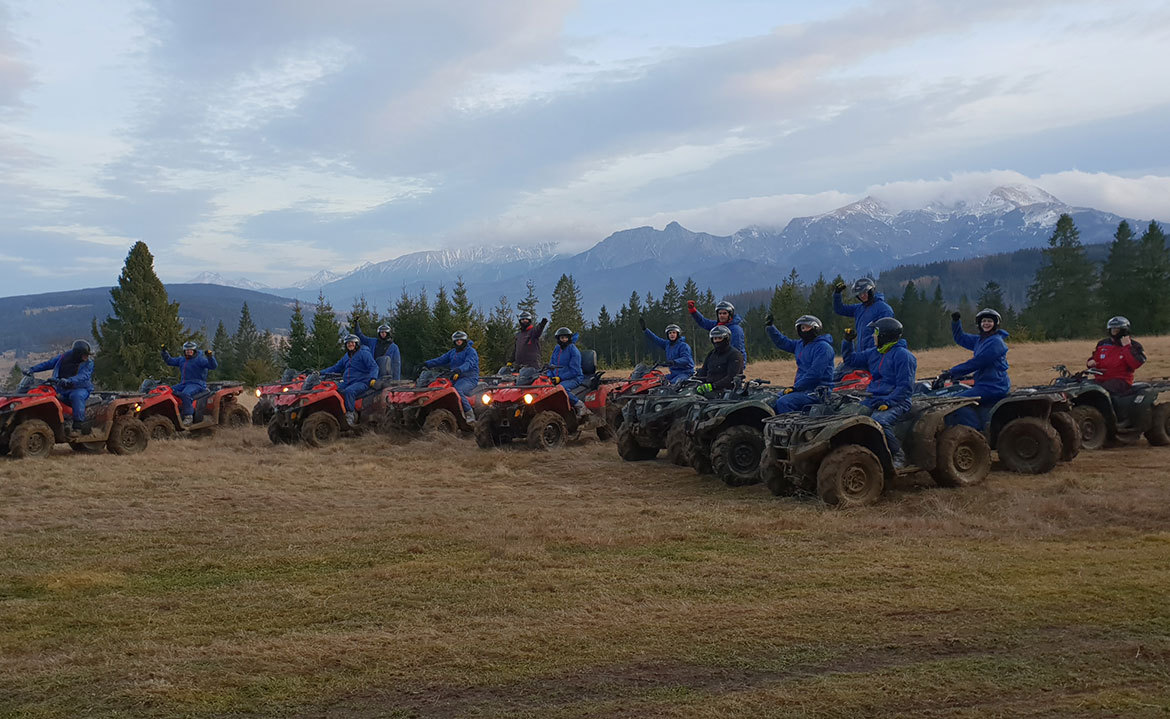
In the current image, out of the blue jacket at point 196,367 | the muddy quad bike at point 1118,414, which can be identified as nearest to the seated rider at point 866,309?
the muddy quad bike at point 1118,414

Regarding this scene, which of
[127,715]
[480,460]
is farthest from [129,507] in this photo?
[127,715]

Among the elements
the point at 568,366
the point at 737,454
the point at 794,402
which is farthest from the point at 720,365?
the point at 568,366

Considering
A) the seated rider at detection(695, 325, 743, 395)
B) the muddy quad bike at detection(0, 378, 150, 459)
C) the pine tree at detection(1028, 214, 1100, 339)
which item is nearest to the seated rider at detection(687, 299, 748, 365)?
the seated rider at detection(695, 325, 743, 395)

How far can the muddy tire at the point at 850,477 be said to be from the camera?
9.84 m

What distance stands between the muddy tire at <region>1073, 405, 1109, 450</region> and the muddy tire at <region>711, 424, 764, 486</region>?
5.91m

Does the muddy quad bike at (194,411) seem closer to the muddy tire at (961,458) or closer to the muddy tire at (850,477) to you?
the muddy tire at (850,477)

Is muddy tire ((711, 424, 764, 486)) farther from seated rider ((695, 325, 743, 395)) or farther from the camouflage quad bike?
seated rider ((695, 325, 743, 395))

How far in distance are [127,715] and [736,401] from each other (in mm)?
9078

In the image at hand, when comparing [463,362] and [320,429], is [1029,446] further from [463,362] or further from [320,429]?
[320,429]

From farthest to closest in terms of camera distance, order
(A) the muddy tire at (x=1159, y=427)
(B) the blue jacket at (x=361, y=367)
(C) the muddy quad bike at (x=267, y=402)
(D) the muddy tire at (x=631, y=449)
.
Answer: (C) the muddy quad bike at (x=267, y=402)
(B) the blue jacket at (x=361, y=367)
(D) the muddy tire at (x=631, y=449)
(A) the muddy tire at (x=1159, y=427)

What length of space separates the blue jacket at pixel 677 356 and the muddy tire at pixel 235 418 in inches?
419

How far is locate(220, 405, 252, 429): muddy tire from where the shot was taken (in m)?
21.4

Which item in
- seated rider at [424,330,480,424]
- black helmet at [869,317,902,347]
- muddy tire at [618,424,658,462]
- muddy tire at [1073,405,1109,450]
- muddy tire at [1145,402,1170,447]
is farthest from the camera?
seated rider at [424,330,480,424]

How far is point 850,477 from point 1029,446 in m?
3.58
